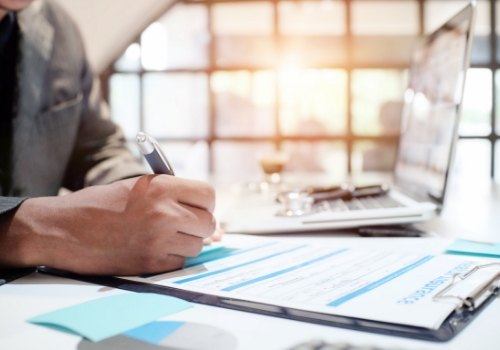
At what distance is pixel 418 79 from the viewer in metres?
1.41

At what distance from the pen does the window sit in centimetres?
255

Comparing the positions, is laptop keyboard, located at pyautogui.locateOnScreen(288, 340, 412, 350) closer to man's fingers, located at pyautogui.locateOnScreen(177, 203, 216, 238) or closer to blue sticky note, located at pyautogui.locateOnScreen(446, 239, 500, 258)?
man's fingers, located at pyautogui.locateOnScreen(177, 203, 216, 238)

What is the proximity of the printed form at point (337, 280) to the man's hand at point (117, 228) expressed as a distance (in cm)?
3

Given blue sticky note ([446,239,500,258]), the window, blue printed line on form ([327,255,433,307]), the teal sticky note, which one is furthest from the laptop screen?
the window

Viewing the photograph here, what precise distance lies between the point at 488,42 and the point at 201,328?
3.13m

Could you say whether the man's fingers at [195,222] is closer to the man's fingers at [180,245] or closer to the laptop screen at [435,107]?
the man's fingers at [180,245]

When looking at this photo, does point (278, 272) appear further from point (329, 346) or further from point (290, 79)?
point (290, 79)

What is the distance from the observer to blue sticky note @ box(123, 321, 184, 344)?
375 mm

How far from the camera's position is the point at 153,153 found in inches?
23.0

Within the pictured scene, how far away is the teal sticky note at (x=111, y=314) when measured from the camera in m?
0.39

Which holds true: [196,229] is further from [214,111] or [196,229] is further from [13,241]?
[214,111]

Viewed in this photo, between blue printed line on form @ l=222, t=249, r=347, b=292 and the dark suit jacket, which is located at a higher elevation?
the dark suit jacket

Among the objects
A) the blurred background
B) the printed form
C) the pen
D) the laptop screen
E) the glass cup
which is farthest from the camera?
the blurred background

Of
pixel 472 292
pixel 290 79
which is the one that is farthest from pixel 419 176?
pixel 290 79
